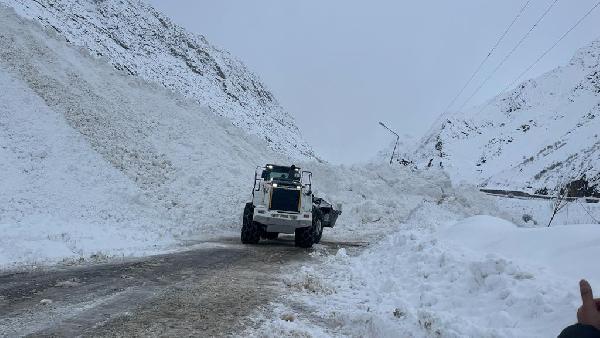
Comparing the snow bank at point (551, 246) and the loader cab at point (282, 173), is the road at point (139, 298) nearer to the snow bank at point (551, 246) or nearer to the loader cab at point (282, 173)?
the snow bank at point (551, 246)

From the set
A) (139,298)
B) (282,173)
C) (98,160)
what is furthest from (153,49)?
(139,298)

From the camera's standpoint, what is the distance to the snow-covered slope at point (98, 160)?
559 inches

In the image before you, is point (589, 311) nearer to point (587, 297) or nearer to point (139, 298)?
point (587, 297)

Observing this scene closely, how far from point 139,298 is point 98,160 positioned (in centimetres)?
1562

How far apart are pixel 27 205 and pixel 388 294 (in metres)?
12.4

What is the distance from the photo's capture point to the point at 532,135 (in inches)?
3730

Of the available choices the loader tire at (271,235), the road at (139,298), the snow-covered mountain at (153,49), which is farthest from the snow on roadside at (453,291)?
the snow-covered mountain at (153,49)

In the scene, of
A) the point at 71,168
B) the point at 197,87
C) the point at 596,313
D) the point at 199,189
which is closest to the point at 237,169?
the point at 199,189

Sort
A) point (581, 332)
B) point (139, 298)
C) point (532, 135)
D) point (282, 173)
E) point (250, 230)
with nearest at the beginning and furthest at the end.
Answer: point (581, 332)
point (139, 298)
point (250, 230)
point (282, 173)
point (532, 135)

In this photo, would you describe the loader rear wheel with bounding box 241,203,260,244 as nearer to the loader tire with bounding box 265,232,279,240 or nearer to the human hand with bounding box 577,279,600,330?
the loader tire with bounding box 265,232,279,240

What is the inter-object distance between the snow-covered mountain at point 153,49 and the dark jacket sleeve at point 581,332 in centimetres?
3404

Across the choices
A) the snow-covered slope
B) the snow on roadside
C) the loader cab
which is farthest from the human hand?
the loader cab

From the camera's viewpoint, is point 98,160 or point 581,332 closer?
point 581,332

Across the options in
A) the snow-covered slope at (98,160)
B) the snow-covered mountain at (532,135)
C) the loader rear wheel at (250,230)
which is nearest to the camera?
the snow-covered slope at (98,160)
